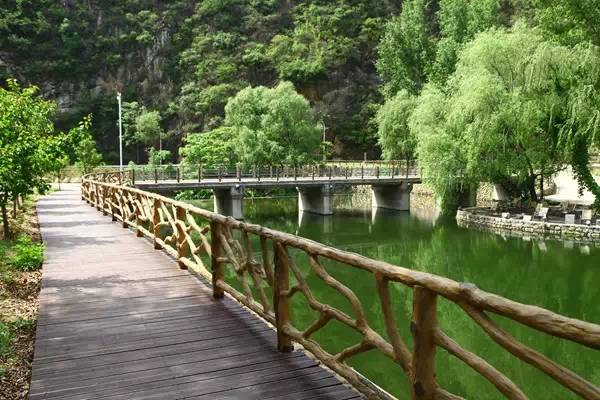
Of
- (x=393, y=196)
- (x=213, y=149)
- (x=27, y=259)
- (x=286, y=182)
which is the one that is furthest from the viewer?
(x=213, y=149)

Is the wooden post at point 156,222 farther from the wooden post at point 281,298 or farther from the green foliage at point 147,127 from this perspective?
the green foliage at point 147,127

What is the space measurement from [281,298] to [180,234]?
372 cm

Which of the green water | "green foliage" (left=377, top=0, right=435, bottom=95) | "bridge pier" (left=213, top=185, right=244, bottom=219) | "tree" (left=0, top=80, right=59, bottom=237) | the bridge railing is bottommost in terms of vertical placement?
the green water

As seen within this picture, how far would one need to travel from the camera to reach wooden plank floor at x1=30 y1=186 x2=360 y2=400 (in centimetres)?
374

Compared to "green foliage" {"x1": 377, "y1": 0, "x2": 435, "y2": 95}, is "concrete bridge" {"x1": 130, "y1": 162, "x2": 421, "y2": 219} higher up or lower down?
lower down

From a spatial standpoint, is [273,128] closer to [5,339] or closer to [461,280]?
[461,280]

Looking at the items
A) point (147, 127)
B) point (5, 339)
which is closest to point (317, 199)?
point (147, 127)

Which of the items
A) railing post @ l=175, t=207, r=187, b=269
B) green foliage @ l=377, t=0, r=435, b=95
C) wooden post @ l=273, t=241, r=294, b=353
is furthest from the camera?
green foliage @ l=377, t=0, r=435, b=95

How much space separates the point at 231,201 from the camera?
102ft

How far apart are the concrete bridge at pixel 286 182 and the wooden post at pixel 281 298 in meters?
25.4

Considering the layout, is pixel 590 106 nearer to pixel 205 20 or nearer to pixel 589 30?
pixel 589 30

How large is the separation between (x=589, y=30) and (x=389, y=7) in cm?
4809

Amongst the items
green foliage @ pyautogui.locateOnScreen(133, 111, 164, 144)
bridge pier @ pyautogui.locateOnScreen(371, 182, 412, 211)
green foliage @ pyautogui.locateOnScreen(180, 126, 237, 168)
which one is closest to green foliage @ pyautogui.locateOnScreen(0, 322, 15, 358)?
bridge pier @ pyautogui.locateOnScreen(371, 182, 412, 211)

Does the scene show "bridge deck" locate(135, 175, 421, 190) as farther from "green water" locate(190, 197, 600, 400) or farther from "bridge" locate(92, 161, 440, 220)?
"green water" locate(190, 197, 600, 400)
